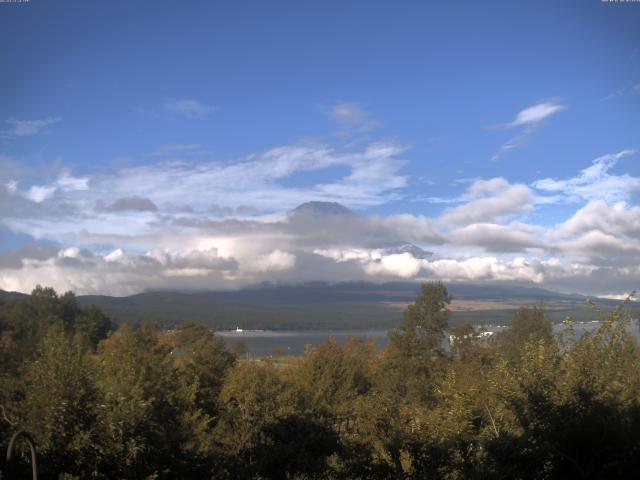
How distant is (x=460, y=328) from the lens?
49844 millimetres

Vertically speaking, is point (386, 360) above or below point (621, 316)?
below

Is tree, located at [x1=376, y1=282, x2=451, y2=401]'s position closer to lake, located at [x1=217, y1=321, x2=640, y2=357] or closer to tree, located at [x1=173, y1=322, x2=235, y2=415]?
lake, located at [x1=217, y1=321, x2=640, y2=357]

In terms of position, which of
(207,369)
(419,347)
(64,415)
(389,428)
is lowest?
(207,369)

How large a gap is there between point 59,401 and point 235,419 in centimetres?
1318

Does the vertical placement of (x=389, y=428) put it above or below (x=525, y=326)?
above

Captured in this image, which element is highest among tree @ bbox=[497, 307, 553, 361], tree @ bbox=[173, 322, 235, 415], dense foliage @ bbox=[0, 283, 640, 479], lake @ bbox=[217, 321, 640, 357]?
dense foliage @ bbox=[0, 283, 640, 479]

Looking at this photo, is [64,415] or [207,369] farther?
[207,369]

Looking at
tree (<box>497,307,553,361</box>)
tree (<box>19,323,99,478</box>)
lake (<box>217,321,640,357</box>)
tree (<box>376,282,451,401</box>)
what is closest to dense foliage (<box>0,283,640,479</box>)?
tree (<box>19,323,99,478</box>)

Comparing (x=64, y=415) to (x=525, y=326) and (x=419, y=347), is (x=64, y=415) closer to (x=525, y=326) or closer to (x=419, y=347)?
(x=419, y=347)

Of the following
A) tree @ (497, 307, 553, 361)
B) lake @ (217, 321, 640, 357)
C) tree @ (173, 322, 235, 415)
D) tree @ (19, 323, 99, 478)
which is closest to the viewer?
tree @ (19, 323, 99, 478)

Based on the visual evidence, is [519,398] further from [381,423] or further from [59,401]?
[59,401]

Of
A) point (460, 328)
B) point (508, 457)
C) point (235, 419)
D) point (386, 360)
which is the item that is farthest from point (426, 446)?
point (460, 328)

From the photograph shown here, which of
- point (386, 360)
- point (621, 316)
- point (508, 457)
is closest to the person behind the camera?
point (508, 457)

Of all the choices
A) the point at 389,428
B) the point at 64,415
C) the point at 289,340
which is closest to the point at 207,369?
the point at 389,428
